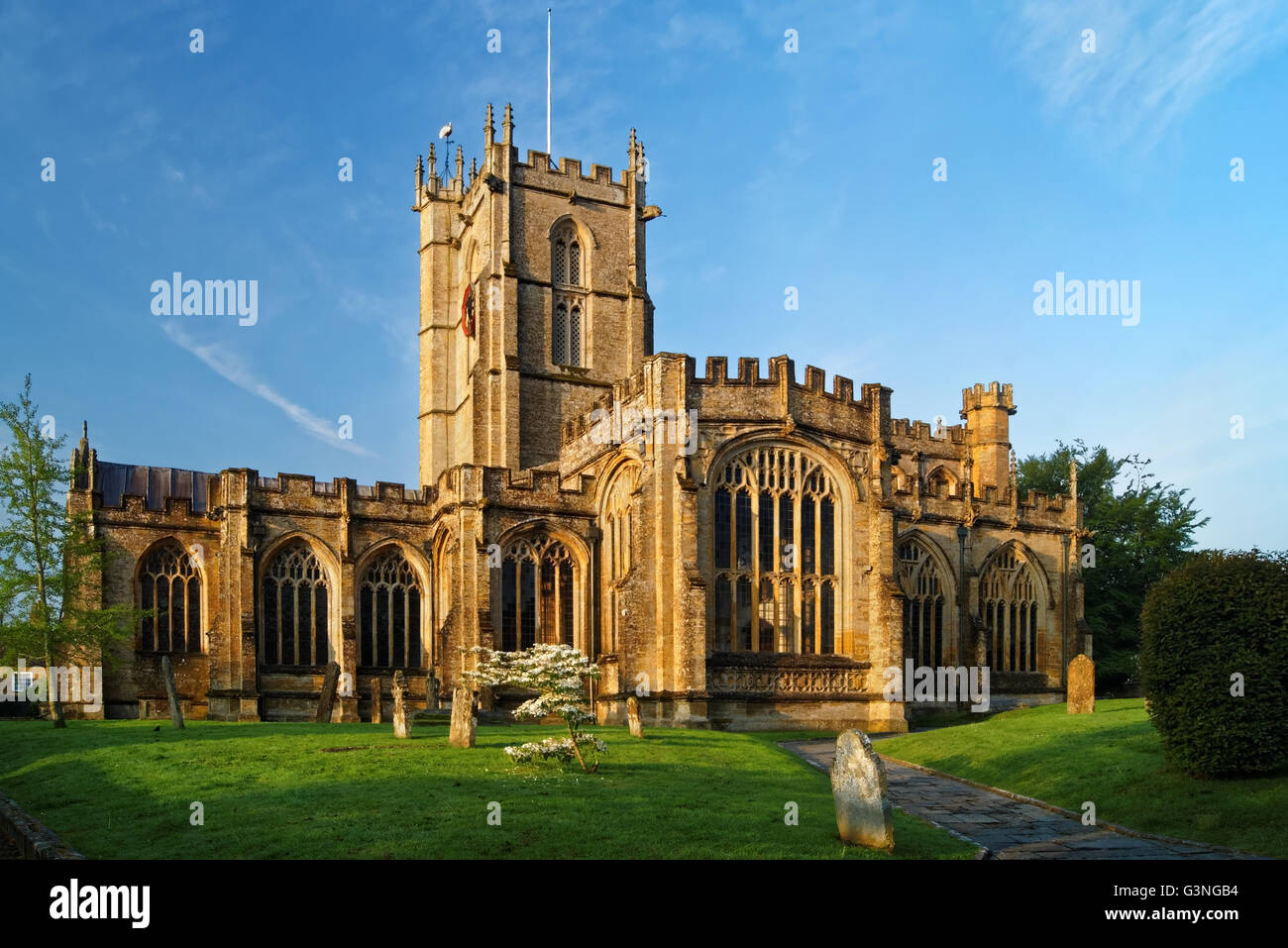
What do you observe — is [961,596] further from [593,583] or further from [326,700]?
[326,700]

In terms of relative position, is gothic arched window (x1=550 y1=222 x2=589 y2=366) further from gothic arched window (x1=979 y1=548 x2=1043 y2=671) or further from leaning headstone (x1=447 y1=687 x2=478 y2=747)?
leaning headstone (x1=447 y1=687 x2=478 y2=747)

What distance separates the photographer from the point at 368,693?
36.2m

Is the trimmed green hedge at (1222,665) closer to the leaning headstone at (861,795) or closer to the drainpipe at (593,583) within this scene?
the leaning headstone at (861,795)

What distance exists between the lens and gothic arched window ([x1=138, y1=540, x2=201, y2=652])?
120 feet

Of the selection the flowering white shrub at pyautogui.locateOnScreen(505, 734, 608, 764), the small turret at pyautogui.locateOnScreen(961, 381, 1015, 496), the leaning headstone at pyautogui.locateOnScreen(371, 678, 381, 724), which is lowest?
the leaning headstone at pyautogui.locateOnScreen(371, 678, 381, 724)

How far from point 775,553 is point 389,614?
533 inches

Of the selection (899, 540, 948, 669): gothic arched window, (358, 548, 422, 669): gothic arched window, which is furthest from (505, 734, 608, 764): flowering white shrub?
(899, 540, 948, 669): gothic arched window

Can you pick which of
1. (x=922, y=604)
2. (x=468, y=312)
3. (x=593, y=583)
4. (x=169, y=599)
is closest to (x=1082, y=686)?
(x=922, y=604)

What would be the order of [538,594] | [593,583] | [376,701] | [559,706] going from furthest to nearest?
[593,583]
[538,594]
[376,701]
[559,706]

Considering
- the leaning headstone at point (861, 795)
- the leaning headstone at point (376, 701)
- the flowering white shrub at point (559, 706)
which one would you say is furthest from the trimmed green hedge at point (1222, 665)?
the leaning headstone at point (376, 701)

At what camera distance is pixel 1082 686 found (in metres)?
28.9

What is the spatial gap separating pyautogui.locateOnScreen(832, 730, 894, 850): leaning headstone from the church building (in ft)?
51.0
